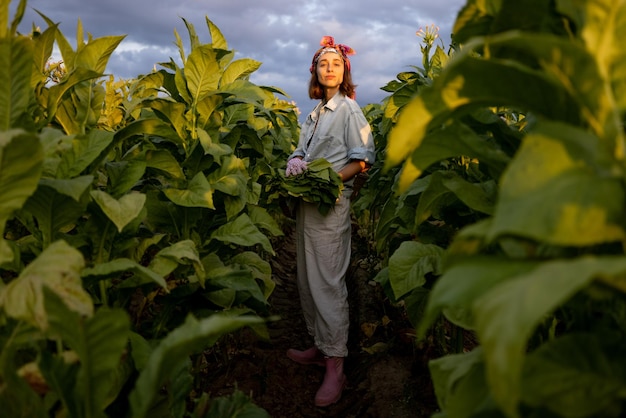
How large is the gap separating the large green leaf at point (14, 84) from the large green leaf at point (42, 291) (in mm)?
559

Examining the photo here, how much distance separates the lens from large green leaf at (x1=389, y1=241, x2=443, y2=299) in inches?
88.6

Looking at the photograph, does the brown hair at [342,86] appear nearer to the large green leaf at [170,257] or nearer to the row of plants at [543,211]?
the large green leaf at [170,257]

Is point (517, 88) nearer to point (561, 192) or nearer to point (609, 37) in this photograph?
point (609, 37)

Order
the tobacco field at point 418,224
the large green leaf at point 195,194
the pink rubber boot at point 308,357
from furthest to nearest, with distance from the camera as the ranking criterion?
the pink rubber boot at point 308,357, the large green leaf at point 195,194, the tobacco field at point 418,224

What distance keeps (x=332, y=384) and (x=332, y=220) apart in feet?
3.52

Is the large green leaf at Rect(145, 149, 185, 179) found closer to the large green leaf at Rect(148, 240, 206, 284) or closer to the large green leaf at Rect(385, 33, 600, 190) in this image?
the large green leaf at Rect(148, 240, 206, 284)

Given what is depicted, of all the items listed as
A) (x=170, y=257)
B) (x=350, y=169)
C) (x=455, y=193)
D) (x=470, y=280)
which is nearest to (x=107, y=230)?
(x=170, y=257)

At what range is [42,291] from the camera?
4.40 feet

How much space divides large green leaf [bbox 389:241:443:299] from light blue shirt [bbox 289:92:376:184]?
1.37 metres

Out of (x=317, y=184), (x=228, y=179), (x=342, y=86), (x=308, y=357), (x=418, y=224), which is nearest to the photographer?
(x=418, y=224)

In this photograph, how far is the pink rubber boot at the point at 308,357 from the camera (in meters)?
4.09

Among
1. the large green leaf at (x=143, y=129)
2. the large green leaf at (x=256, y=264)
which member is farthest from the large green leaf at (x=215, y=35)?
the large green leaf at (x=256, y=264)

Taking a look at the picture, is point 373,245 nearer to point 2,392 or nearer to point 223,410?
point 223,410

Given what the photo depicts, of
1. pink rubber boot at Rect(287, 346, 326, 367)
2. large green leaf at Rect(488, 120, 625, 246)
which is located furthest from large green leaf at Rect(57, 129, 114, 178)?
pink rubber boot at Rect(287, 346, 326, 367)
